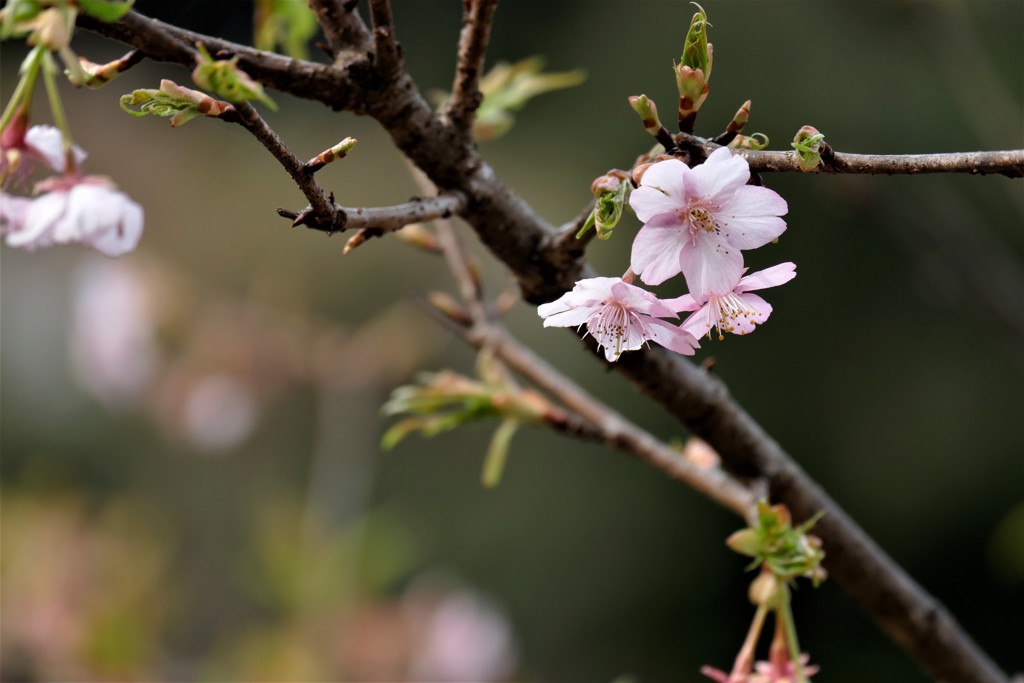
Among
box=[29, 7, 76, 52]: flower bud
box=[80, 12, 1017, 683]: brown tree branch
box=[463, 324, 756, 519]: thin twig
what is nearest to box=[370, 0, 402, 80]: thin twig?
box=[80, 12, 1017, 683]: brown tree branch

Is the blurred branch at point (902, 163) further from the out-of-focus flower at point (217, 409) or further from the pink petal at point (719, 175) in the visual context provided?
the out-of-focus flower at point (217, 409)

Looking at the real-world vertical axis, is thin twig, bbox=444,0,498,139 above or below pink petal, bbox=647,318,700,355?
above

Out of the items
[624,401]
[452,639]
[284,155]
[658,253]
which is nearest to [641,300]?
[658,253]

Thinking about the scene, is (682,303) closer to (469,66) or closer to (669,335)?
(669,335)

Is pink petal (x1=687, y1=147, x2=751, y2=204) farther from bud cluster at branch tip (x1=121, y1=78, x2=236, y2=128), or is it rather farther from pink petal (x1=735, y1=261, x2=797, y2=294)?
bud cluster at branch tip (x1=121, y1=78, x2=236, y2=128)

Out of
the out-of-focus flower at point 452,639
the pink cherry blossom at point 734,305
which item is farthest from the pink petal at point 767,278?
the out-of-focus flower at point 452,639
